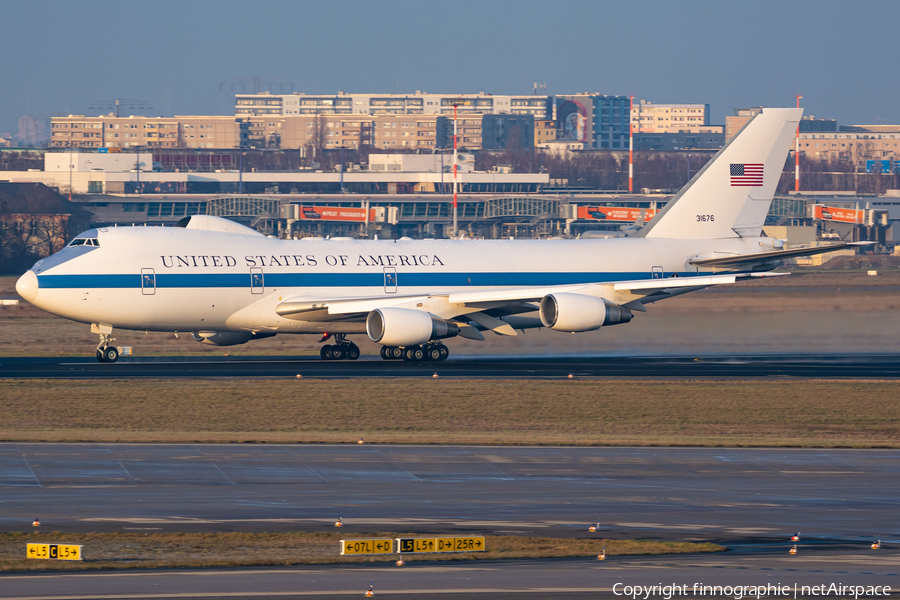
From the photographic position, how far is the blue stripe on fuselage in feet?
152

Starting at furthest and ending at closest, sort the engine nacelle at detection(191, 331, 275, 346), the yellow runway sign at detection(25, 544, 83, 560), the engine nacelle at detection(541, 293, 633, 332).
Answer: the engine nacelle at detection(191, 331, 275, 346) → the engine nacelle at detection(541, 293, 633, 332) → the yellow runway sign at detection(25, 544, 83, 560)

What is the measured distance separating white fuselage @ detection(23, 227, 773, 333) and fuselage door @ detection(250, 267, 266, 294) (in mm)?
40

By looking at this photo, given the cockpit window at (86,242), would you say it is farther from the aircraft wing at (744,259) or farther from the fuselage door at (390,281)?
the aircraft wing at (744,259)

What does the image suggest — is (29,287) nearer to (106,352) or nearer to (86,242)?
(86,242)

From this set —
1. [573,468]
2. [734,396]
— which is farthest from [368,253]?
[573,468]

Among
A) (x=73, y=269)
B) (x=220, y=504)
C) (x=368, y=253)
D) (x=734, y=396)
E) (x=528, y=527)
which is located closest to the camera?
(x=528, y=527)

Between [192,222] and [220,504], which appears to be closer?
[220,504]

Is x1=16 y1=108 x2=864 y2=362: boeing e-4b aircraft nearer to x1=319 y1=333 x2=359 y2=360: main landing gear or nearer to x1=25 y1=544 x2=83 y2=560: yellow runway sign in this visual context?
x1=319 y1=333 x2=359 y2=360: main landing gear

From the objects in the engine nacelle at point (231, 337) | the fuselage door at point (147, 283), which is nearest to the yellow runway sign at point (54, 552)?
the fuselage door at point (147, 283)

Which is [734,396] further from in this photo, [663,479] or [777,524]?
[777,524]

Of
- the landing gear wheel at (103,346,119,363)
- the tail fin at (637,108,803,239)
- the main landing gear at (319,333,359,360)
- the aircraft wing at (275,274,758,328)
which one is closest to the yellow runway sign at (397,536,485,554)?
the aircraft wing at (275,274,758,328)

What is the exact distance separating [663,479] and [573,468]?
2.24 metres

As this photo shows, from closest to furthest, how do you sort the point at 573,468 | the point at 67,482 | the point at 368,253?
the point at 67,482 < the point at 573,468 < the point at 368,253

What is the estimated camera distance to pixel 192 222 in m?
51.0
